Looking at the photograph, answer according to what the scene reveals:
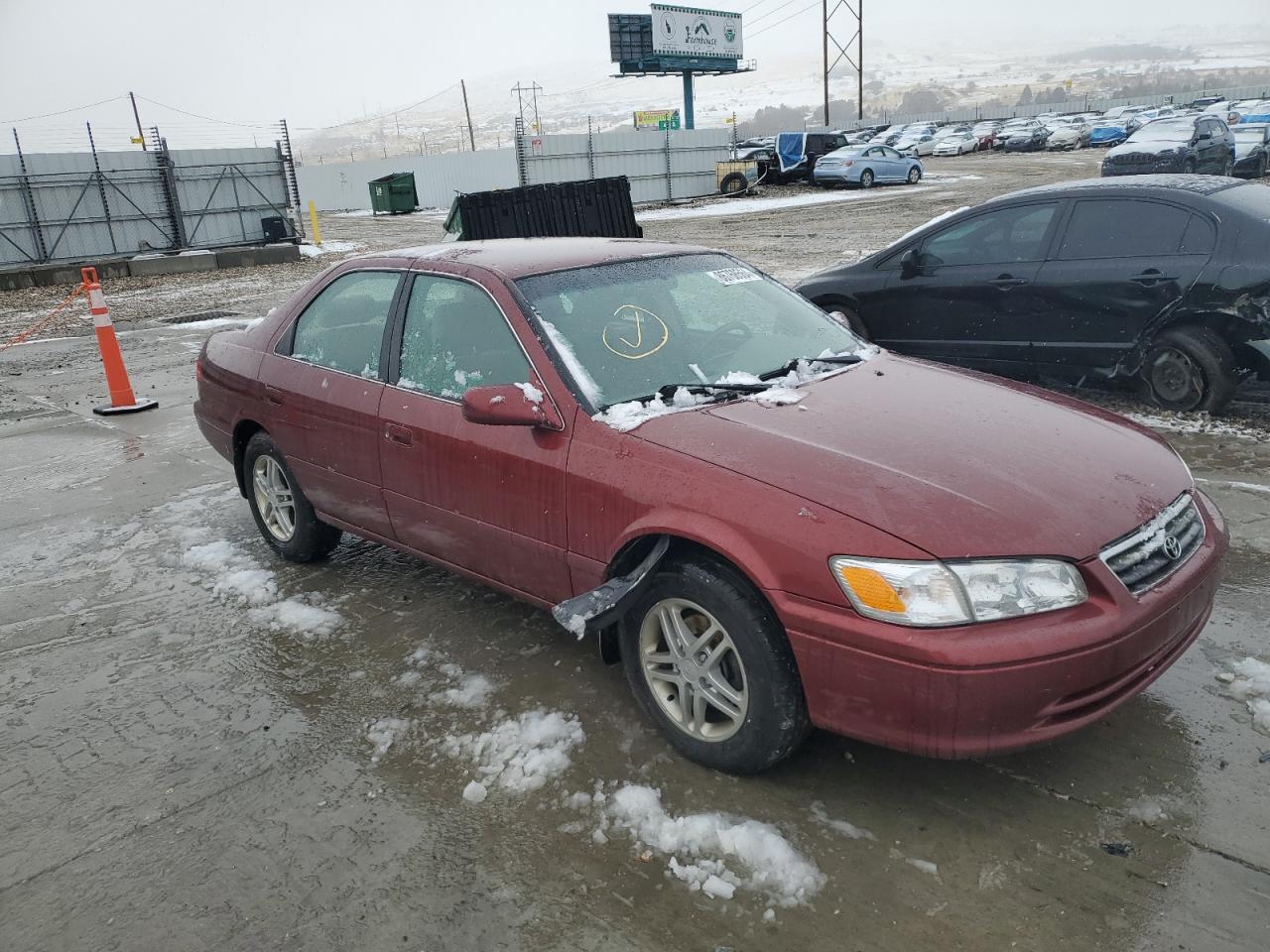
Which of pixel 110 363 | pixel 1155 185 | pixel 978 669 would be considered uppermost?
pixel 1155 185

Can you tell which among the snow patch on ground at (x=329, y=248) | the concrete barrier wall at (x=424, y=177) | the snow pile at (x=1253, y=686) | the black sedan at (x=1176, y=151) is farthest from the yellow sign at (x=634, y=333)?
the concrete barrier wall at (x=424, y=177)

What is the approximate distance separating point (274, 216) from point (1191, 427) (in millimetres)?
23630

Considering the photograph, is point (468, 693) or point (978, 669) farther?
point (468, 693)

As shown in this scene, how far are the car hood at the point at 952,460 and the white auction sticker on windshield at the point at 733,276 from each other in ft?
2.70

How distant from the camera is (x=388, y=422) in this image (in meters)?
3.81

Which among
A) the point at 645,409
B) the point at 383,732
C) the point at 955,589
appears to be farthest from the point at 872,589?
the point at 383,732

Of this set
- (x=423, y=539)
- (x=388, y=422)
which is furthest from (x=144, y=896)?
(x=388, y=422)

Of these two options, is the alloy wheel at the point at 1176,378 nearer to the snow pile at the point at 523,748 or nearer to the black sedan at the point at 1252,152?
the snow pile at the point at 523,748

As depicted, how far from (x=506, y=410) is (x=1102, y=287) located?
15.3ft

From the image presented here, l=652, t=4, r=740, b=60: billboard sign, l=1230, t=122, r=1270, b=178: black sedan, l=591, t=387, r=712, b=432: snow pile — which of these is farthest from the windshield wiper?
l=652, t=4, r=740, b=60: billboard sign

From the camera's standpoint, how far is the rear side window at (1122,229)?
19.8 ft

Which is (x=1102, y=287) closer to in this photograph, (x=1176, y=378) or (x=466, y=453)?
(x=1176, y=378)

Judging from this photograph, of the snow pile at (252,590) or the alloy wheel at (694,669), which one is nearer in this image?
the alloy wheel at (694,669)

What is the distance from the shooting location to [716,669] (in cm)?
283
